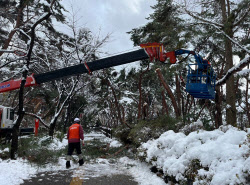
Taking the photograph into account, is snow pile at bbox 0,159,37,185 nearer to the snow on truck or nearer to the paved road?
the paved road

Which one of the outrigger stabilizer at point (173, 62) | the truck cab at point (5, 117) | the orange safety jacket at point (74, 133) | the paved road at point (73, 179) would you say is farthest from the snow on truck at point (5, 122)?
the paved road at point (73, 179)

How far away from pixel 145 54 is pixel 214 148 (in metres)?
4.18

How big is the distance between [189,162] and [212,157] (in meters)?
0.69

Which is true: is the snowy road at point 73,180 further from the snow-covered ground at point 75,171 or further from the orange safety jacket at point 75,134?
the orange safety jacket at point 75,134

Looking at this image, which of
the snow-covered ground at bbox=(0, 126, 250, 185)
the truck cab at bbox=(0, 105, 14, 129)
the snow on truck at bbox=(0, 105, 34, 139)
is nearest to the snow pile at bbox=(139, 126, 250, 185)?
the snow-covered ground at bbox=(0, 126, 250, 185)

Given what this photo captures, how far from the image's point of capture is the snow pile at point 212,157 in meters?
3.40

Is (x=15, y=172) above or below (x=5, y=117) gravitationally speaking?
below

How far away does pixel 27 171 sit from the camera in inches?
267

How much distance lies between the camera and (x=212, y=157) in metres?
4.17

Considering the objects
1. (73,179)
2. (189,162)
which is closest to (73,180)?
(73,179)

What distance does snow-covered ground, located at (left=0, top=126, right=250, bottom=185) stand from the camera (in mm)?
3570

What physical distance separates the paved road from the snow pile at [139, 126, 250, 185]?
114 cm

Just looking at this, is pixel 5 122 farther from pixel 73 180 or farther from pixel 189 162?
pixel 189 162

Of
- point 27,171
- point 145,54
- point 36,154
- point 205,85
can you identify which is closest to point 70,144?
point 36,154
